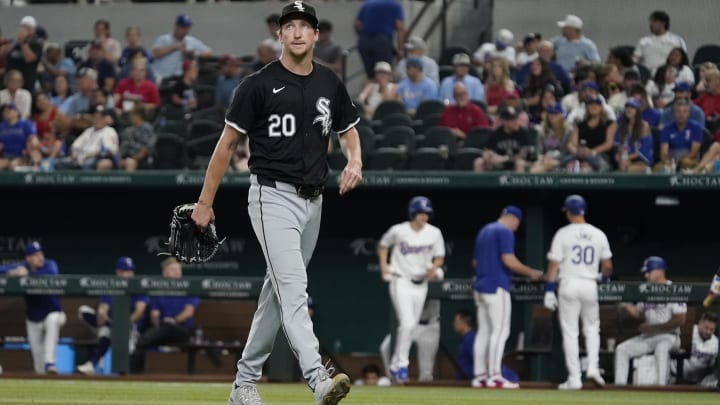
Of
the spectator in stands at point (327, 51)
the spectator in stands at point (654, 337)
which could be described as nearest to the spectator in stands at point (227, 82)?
the spectator in stands at point (327, 51)

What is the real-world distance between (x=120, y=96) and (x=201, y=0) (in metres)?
3.56

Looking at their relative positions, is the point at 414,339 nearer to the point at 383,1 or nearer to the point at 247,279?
the point at 247,279

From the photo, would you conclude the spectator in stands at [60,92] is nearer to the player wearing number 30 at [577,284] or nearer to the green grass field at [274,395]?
the green grass field at [274,395]

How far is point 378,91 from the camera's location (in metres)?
16.8

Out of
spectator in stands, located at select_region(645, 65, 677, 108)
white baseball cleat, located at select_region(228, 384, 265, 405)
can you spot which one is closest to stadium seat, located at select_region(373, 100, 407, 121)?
spectator in stands, located at select_region(645, 65, 677, 108)

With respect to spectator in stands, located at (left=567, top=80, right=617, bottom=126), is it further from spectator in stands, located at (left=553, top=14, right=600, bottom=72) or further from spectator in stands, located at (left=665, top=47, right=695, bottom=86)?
spectator in stands, located at (left=553, top=14, right=600, bottom=72)

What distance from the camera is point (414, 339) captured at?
13.5 metres

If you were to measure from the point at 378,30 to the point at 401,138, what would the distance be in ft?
10.0

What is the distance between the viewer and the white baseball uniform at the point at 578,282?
12641mm

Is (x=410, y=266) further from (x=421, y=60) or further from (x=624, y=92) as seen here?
(x=421, y=60)

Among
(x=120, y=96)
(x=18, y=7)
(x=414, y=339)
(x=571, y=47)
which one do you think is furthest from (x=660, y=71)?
(x=18, y=7)

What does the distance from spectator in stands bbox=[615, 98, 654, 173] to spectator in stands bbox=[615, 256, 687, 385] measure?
5.94ft

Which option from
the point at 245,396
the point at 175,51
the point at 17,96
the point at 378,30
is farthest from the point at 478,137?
the point at 245,396

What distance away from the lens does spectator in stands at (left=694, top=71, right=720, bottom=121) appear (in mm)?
15359
